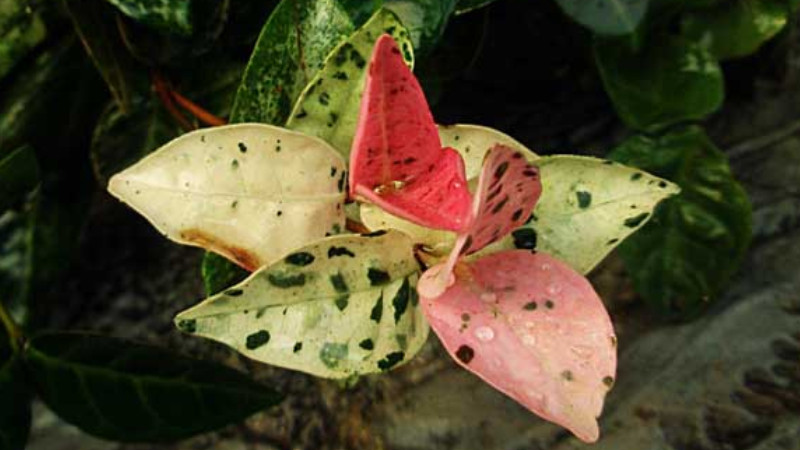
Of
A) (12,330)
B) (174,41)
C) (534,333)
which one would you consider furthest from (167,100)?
(534,333)

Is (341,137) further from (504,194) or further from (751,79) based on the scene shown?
(751,79)

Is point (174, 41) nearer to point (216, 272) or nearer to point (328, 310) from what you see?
point (216, 272)

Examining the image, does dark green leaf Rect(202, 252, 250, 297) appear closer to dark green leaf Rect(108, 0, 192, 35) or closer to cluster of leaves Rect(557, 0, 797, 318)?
dark green leaf Rect(108, 0, 192, 35)

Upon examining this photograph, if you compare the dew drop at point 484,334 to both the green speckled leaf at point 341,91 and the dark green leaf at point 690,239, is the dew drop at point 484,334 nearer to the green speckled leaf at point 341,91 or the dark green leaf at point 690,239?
the green speckled leaf at point 341,91

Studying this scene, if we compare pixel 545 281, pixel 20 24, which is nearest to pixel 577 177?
pixel 545 281

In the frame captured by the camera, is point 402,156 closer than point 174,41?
Yes
